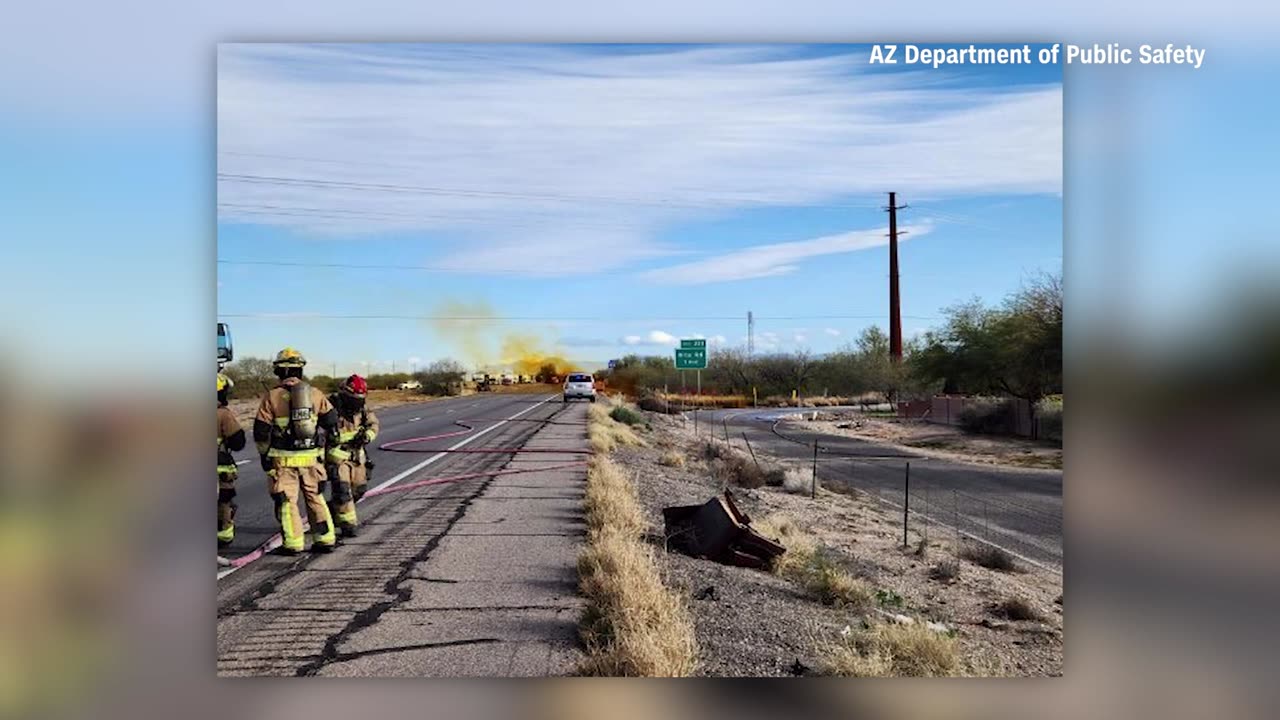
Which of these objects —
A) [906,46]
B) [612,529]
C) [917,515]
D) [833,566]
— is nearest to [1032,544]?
[917,515]

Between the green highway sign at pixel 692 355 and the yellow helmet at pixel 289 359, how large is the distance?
107 inches

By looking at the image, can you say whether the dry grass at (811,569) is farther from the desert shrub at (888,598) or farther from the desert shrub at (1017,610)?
the desert shrub at (1017,610)

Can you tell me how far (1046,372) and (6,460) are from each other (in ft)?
23.1

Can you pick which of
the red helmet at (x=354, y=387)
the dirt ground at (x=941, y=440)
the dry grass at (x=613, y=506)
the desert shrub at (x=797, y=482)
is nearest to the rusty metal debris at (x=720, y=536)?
the dry grass at (x=613, y=506)

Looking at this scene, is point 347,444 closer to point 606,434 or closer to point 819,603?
point 606,434

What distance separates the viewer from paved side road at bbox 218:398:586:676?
6.07 metres

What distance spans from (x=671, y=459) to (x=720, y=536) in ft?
8.47

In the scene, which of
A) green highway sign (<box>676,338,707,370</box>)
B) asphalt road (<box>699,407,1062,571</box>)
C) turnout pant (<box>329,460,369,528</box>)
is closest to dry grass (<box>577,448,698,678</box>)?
green highway sign (<box>676,338,707,370</box>)

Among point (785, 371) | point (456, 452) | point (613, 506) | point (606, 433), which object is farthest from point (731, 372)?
point (456, 452)

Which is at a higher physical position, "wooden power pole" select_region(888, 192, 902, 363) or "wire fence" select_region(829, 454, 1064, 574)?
"wooden power pole" select_region(888, 192, 902, 363)

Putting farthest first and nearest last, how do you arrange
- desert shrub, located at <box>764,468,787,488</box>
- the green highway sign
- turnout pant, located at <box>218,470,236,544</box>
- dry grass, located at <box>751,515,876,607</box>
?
desert shrub, located at <box>764,468,787,488</box>
turnout pant, located at <box>218,470,236,544</box>
dry grass, located at <box>751,515,876,607</box>
the green highway sign

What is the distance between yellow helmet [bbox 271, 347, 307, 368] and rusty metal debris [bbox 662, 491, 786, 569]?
3198mm

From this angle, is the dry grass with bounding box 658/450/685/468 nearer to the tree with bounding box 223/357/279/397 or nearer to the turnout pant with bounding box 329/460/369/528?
the turnout pant with bounding box 329/460/369/528

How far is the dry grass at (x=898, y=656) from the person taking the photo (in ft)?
20.4
